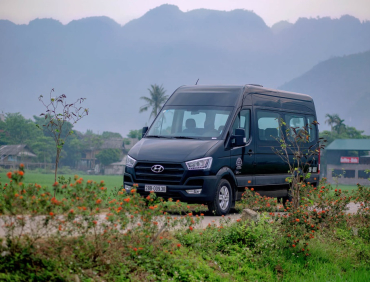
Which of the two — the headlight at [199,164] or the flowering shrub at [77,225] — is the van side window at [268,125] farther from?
the flowering shrub at [77,225]

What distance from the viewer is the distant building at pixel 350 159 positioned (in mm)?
100812

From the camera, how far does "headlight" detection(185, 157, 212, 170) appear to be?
12078mm

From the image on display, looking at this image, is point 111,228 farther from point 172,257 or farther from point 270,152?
point 270,152

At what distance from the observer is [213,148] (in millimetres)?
12430

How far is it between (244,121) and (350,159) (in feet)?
307

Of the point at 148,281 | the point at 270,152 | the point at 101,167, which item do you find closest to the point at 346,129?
the point at 101,167

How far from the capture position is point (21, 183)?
5.84 m

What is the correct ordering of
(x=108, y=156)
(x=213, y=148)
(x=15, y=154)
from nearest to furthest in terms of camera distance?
(x=213, y=148) < (x=15, y=154) < (x=108, y=156)

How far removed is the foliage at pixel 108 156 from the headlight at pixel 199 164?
12003cm

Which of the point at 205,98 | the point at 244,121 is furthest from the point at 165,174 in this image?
the point at 244,121

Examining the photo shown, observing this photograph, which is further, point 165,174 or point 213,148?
point 213,148

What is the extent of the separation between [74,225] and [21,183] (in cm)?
86

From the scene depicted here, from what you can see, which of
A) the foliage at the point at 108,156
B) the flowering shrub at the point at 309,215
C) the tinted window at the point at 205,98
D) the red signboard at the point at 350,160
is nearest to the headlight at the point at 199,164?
the flowering shrub at the point at 309,215

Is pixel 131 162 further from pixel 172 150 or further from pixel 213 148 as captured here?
pixel 213 148
